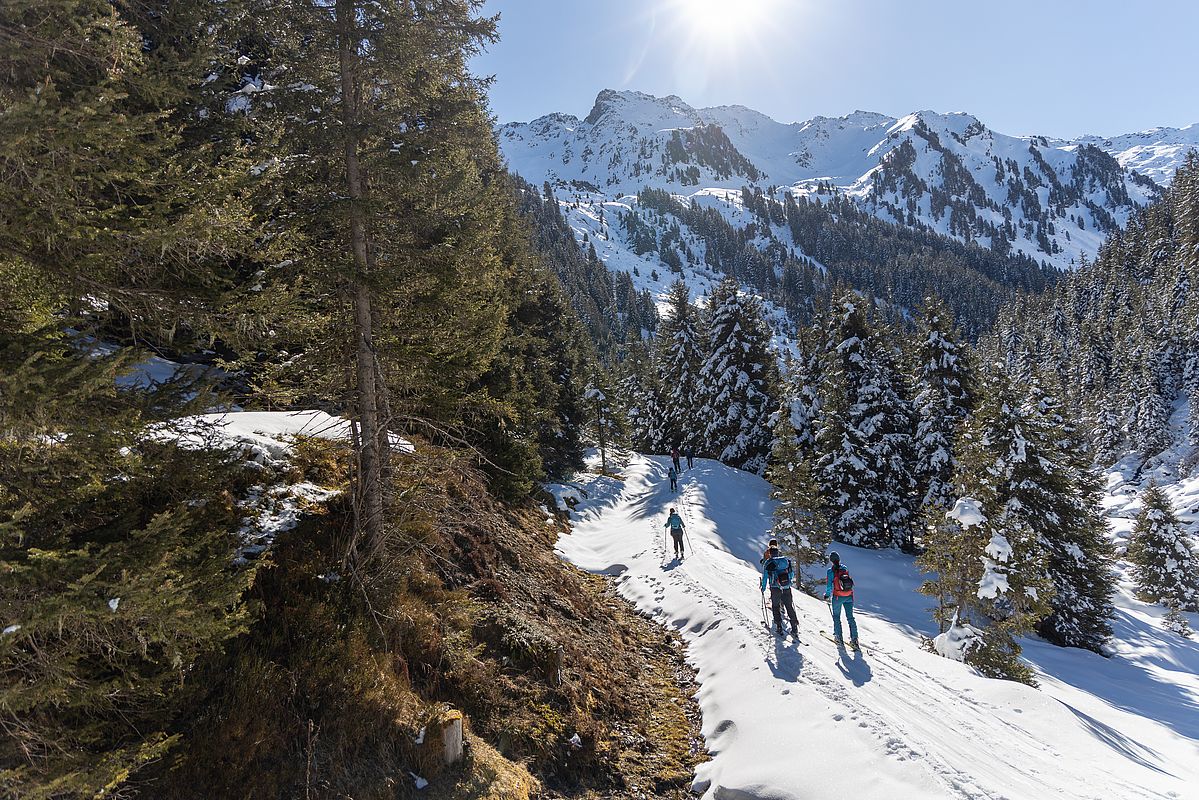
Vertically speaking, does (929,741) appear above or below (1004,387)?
below

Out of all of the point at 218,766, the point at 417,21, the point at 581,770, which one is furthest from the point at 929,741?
the point at 417,21

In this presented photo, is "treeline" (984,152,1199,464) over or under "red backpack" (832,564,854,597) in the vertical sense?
over

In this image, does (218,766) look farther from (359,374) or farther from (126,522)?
(359,374)

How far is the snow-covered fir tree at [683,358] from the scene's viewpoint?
1689 inches

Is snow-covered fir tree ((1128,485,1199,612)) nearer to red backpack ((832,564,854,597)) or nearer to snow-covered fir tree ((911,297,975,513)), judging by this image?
snow-covered fir tree ((911,297,975,513))

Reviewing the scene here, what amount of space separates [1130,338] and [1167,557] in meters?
61.4

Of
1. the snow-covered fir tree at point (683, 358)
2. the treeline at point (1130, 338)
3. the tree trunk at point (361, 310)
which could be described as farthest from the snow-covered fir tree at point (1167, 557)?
the tree trunk at point (361, 310)

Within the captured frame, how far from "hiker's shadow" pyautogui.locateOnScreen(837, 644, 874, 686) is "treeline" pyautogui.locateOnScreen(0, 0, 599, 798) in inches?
332

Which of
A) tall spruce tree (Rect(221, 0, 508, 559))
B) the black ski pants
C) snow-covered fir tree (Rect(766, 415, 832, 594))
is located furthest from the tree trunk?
snow-covered fir tree (Rect(766, 415, 832, 594))

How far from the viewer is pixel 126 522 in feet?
14.6

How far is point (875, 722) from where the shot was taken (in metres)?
8.91

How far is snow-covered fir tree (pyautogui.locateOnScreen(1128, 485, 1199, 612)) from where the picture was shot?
1339 inches

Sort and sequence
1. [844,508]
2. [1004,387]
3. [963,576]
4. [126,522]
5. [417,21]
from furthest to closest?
1. [844,508]
2. [1004,387]
3. [963,576]
4. [417,21]
5. [126,522]

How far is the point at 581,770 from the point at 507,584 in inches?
159
